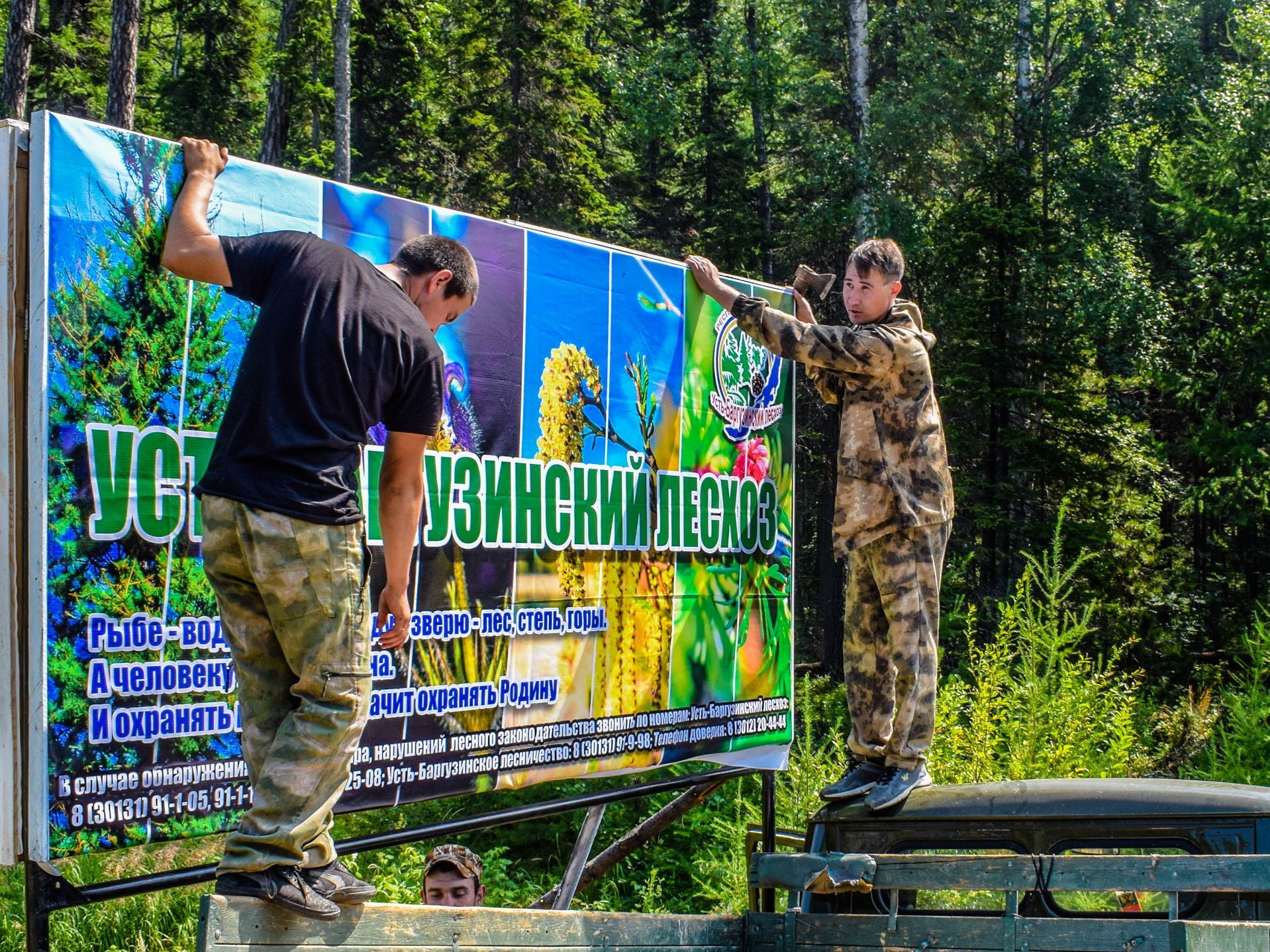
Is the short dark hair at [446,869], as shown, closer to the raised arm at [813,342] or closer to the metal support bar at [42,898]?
the metal support bar at [42,898]

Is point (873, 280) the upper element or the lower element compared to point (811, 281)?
lower

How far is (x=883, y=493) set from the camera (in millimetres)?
4684

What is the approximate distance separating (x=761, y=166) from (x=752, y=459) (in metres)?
20.8

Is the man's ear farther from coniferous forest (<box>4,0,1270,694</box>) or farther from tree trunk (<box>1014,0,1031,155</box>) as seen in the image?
tree trunk (<box>1014,0,1031,155</box>)

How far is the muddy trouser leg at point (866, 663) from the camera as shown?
4516mm

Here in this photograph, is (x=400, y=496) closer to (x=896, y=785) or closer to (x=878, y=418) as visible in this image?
(x=896, y=785)

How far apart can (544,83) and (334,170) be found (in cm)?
473

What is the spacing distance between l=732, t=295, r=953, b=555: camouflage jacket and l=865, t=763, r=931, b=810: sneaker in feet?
2.92

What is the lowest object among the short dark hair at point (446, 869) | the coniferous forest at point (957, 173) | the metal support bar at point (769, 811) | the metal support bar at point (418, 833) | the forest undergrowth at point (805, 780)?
the forest undergrowth at point (805, 780)

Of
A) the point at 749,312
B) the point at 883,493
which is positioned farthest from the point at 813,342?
the point at 883,493

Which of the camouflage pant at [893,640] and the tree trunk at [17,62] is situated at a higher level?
the tree trunk at [17,62]

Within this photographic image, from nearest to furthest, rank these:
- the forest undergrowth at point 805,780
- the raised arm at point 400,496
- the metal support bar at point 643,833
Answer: the raised arm at point 400,496, the metal support bar at point 643,833, the forest undergrowth at point 805,780

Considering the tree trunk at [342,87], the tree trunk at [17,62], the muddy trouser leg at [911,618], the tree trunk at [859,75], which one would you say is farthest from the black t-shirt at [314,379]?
the tree trunk at [859,75]

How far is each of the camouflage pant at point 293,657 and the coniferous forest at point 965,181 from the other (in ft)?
36.9
